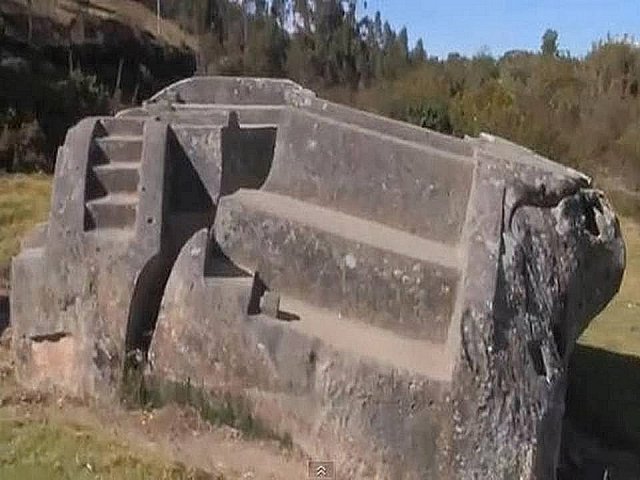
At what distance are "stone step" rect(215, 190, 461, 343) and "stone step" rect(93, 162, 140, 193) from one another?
24.2 inches

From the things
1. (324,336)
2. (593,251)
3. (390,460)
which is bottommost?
(390,460)

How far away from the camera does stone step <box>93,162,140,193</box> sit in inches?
342

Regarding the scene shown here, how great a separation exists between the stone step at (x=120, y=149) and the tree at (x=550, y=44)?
95.7 feet

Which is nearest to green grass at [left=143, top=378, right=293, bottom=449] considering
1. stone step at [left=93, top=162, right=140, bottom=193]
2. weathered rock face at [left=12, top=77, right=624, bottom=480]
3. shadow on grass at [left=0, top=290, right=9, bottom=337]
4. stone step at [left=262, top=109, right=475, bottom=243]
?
weathered rock face at [left=12, top=77, right=624, bottom=480]

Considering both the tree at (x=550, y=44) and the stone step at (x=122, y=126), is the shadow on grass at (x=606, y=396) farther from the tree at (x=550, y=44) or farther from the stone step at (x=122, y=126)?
the tree at (x=550, y=44)

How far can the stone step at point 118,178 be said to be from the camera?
870cm

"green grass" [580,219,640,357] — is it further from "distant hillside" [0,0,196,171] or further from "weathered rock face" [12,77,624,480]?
"distant hillside" [0,0,196,171]

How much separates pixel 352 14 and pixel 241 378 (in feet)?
154

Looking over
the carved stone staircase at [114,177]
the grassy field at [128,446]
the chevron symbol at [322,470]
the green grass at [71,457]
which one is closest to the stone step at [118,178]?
the carved stone staircase at [114,177]

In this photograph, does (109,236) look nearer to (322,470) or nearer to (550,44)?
(322,470)

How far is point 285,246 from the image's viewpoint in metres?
8.23

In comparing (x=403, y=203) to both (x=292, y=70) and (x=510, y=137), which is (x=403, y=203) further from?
(x=292, y=70)

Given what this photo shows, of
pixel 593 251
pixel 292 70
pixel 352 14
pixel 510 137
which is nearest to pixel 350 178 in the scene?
pixel 593 251

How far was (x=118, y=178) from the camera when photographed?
8.71 m
